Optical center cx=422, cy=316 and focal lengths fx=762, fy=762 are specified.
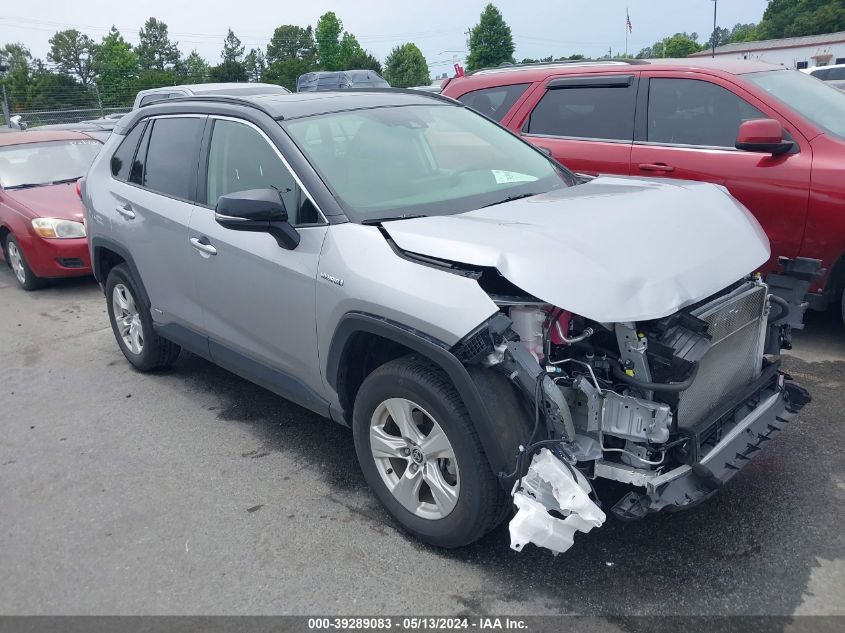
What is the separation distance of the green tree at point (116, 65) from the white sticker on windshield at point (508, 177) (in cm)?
4316

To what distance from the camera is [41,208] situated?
8.11m

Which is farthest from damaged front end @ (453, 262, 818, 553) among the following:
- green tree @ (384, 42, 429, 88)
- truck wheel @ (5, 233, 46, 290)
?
green tree @ (384, 42, 429, 88)

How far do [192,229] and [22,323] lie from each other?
12.6 feet

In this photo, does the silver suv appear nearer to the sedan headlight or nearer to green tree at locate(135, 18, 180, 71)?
the sedan headlight

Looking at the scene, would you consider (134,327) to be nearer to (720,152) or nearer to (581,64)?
(581,64)

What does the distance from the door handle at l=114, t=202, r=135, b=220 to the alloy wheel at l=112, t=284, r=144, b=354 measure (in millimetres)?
565

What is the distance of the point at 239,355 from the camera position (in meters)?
4.21

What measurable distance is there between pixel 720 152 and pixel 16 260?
7.28 meters

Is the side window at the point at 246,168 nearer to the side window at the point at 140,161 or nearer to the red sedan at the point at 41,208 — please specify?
the side window at the point at 140,161

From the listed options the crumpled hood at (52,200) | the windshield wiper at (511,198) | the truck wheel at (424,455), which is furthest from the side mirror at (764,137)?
the crumpled hood at (52,200)

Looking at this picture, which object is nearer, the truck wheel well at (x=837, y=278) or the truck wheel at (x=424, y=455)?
the truck wheel at (x=424, y=455)

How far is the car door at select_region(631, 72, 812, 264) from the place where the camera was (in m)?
5.08

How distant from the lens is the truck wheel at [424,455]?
292cm

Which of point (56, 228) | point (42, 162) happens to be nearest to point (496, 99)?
point (56, 228)
